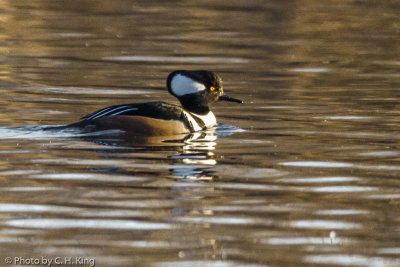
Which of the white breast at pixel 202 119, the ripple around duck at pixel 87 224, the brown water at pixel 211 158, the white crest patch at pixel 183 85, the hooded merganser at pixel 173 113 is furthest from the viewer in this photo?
the white crest patch at pixel 183 85

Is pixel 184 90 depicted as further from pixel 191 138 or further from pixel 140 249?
pixel 140 249

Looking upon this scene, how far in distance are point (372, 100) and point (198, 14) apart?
1266 centimetres

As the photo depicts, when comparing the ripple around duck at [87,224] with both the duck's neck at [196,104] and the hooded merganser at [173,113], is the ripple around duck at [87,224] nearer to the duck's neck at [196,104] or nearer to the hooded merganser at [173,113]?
the hooded merganser at [173,113]

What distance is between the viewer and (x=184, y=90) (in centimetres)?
1233

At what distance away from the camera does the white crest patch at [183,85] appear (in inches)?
481

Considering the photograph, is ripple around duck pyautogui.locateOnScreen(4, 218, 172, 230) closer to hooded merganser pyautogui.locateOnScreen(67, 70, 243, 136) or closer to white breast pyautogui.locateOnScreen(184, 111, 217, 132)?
hooded merganser pyautogui.locateOnScreen(67, 70, 243, 136)

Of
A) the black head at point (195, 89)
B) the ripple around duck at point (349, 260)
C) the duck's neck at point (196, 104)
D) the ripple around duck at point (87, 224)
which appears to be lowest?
the ripple around duck at point (349, 260)

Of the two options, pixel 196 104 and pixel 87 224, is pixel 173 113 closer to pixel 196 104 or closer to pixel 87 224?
pixel 196 104

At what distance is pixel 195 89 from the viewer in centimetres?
1239

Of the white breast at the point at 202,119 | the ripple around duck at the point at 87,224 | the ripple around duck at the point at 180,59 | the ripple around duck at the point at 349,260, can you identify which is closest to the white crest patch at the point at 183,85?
the white breast at the point at 202,119

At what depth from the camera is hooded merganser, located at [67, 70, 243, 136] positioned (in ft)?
37.1

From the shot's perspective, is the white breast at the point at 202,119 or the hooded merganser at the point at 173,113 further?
the white breast at the point at 202,119

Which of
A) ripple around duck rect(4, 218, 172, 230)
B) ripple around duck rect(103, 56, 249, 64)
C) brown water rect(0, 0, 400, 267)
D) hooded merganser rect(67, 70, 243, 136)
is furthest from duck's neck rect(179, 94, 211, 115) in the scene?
ripple around duck rect(103, 56, 249, 64)

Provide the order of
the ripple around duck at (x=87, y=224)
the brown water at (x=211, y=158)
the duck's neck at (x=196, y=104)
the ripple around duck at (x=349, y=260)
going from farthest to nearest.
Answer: the duck's neck at (x=196, y=104) → the ripple around duck at (x=87, y=224) → the brown water at (x=211, y=158) → the ripple around duck at (x=349, y=260)
